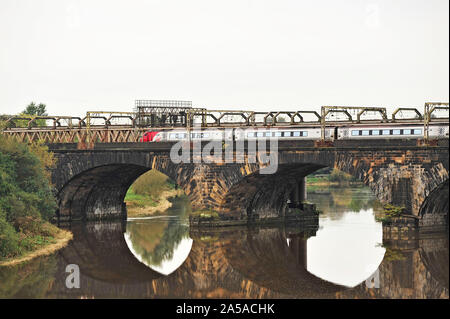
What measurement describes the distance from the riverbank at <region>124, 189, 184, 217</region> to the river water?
11.7 m

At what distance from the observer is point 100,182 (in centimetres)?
5694

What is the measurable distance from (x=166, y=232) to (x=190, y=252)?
29.8 ft

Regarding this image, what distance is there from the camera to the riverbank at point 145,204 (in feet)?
220

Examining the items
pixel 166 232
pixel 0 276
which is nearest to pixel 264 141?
pixel 166 232

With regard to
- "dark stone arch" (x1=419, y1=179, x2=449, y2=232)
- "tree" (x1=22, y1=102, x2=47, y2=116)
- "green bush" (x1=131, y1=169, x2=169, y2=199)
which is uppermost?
"tree" (x1=22, y1=102, x2=47, y2=116)

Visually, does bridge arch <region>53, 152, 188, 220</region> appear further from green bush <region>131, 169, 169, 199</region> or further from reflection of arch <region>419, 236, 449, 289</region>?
reflection of arch <region>419, 236, 449, 289</region>

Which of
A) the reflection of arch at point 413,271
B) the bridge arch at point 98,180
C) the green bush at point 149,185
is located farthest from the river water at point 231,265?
the green bush at point 149,185

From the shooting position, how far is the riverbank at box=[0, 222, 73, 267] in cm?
3947

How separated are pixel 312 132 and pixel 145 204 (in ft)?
89.6

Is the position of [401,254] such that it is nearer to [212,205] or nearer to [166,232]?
[212,205]

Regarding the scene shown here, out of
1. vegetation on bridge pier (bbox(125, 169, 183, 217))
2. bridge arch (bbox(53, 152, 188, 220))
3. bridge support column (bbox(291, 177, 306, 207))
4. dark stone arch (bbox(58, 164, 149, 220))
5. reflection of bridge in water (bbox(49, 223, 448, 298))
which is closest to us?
reflection of bridge in water (bbox(49, 223, 448, 298))

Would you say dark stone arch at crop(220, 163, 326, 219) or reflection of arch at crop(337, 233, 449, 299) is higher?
dark stone arch at crop(220, 163, 326, 219)

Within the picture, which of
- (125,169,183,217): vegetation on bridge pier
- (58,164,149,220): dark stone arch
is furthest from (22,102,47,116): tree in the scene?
(58,164,149,220): dark stone arch

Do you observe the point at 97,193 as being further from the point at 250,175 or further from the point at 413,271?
the point at 413,271
